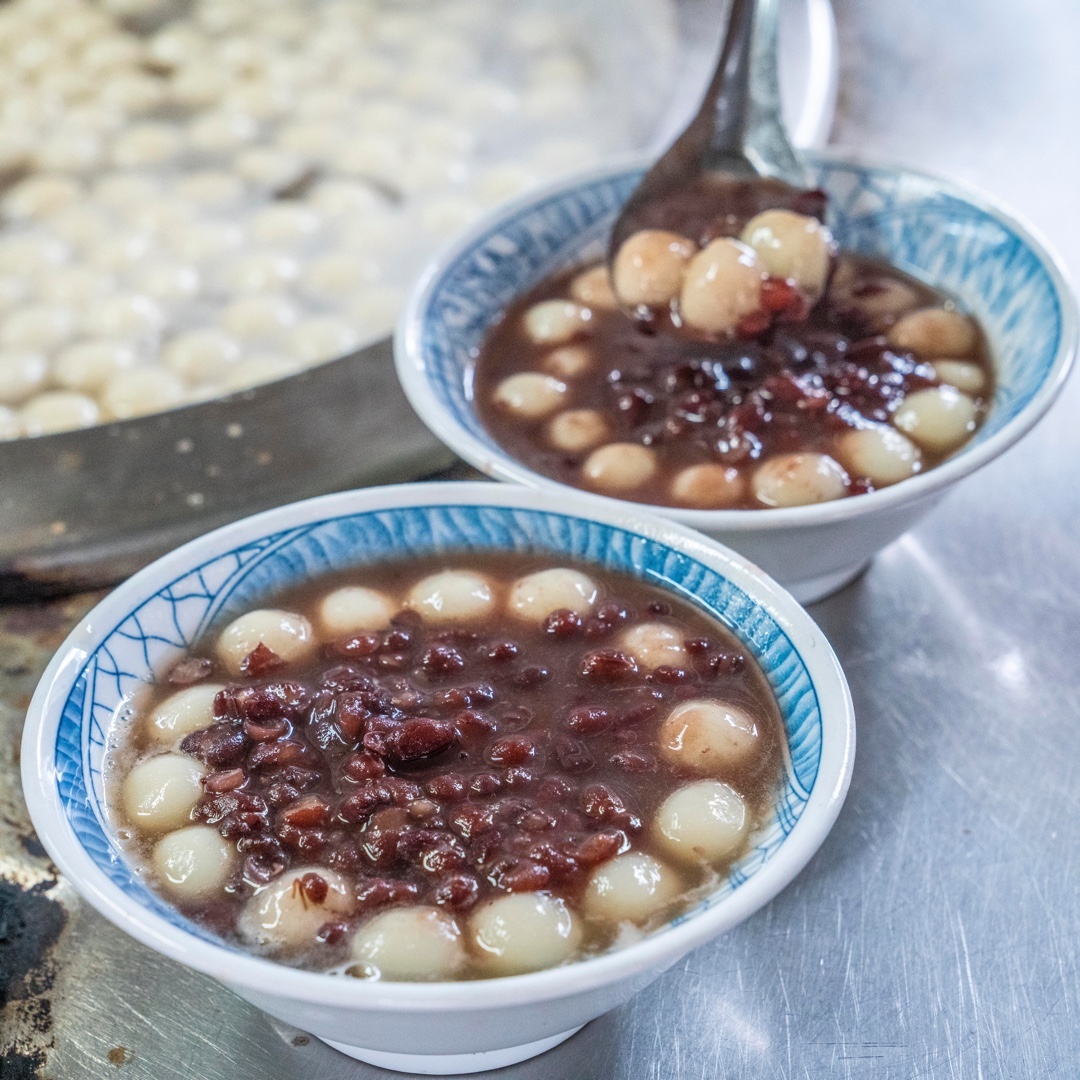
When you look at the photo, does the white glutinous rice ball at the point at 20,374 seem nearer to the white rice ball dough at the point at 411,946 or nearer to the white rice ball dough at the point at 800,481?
the white rice ball dough at the point at 800,481

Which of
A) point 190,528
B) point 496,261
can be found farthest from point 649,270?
point 190,528

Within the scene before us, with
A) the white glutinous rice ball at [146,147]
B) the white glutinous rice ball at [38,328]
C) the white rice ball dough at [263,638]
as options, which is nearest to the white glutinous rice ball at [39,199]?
the white glutinous rice ball at [146,147]

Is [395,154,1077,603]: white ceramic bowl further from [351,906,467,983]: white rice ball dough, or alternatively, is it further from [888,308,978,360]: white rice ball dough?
[351,906,467,983]: white rice ball dough

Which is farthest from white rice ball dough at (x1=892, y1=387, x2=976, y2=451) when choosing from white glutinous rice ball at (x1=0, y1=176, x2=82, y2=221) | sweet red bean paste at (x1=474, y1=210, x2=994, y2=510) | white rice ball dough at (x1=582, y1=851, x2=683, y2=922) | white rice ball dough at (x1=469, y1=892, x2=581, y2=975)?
white glutinous rice ball at (x1=0, y1=176, x2=82, y2=221)

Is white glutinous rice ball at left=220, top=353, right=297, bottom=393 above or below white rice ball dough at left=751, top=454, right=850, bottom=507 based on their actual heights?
below

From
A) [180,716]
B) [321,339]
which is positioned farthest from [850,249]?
[180,716]

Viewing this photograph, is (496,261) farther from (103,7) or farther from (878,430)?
(103,7)
